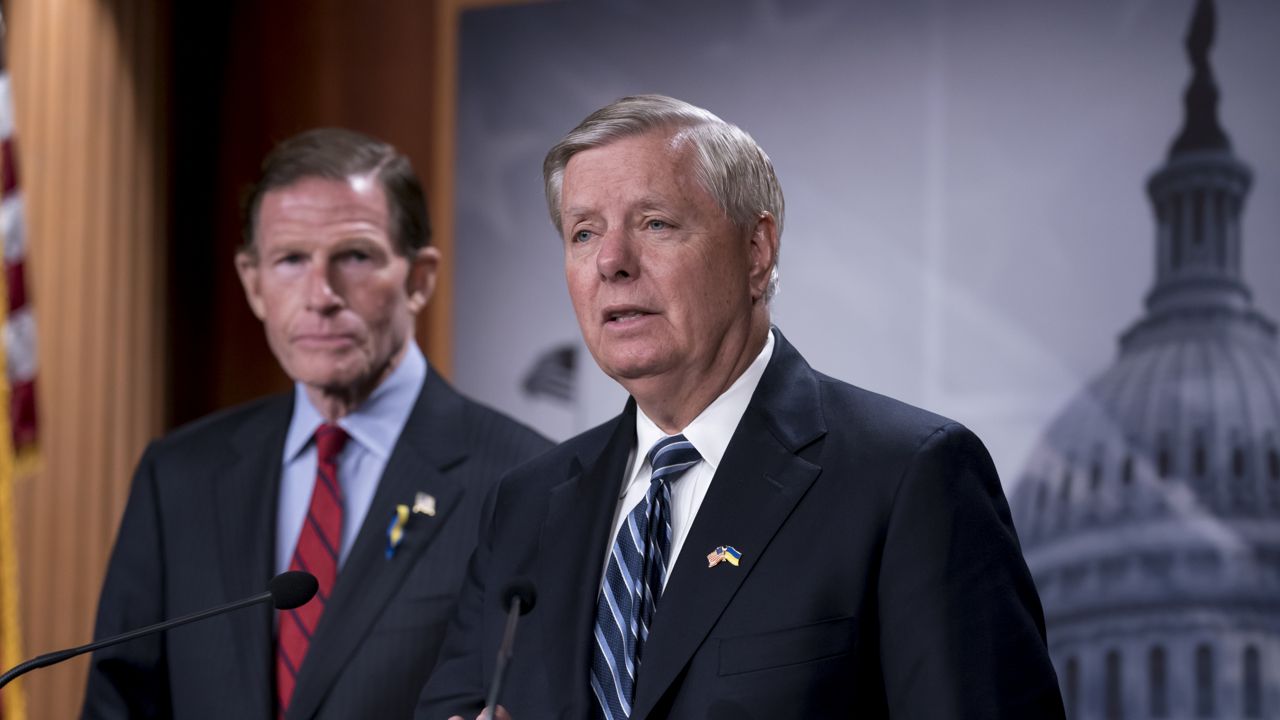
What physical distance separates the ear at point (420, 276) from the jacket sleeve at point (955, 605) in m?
1.18

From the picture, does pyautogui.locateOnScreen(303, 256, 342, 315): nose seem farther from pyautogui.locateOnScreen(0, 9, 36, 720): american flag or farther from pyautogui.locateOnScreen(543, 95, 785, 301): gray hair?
pyautogui.locateOnScreen(0, 9, 36, 720): american flag

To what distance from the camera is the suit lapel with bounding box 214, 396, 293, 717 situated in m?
2.20

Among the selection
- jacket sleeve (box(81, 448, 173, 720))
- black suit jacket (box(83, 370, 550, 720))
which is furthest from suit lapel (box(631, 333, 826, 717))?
jacket sleeve (box(81, 448, 173, 720))

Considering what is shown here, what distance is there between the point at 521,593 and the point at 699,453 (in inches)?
12.9

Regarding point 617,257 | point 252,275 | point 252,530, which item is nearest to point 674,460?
point 617,257

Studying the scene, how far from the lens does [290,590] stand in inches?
68.2

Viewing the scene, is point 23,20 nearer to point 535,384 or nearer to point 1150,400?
point 535,384

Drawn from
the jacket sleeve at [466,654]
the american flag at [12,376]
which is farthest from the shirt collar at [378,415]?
the american flag at [12,376]

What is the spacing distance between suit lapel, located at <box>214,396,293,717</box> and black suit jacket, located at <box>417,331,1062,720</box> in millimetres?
533

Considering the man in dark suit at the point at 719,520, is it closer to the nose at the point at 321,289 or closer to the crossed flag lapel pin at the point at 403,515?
the crossed flag lapel pin at the point at 403,515

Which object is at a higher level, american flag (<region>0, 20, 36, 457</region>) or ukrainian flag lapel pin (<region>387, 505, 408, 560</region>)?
american flag (<region>0, 20, 36, 457</region>)

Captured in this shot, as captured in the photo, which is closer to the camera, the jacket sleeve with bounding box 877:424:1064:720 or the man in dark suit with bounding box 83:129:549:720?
the jacket sleeve with bounding box 877:424:1064:720

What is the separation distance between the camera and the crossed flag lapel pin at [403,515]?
224 cm

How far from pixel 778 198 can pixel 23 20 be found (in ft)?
10.1
